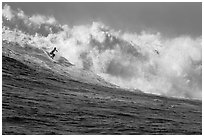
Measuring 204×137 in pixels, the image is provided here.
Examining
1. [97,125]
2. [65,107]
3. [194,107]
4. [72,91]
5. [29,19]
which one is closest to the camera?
[97,125]

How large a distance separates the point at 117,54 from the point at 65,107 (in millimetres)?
21504

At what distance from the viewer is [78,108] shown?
2338 cm

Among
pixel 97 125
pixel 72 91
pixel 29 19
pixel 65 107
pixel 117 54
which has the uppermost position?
pixel 29 19

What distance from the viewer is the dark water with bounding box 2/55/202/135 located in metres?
20.1

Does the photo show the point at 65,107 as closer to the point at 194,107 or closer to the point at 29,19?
the point at 194,107

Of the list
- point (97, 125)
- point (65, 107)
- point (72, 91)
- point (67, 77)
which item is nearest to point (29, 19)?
point (67, 77)

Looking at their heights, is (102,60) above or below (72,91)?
above

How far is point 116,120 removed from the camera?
2234 centimetres

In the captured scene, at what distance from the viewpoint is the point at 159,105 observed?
27.6 metres

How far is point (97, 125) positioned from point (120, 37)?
22.3 metres

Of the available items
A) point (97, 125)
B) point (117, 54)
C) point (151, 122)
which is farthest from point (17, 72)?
point (117, 54)

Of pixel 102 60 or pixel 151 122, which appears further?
pixel 102 60

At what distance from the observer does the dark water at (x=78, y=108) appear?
20128 millimetres

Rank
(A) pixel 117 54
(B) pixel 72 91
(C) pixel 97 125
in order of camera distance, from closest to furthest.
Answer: (C) pixel 97 125
(B) pixel 72 91
(A) pixel 117 54
